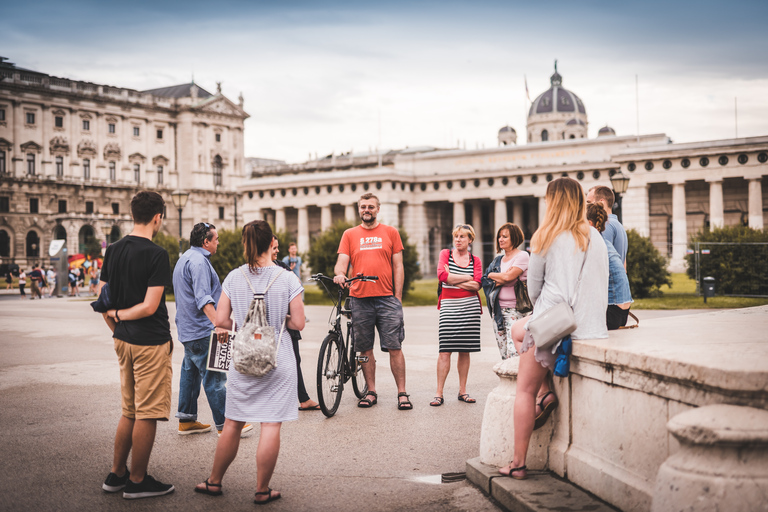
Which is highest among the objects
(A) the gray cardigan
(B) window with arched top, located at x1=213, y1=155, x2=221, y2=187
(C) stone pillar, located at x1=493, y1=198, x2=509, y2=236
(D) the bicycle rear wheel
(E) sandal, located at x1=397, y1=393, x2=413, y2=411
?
(B) window with arched top, located at x1=213, y1=155, x2=221, y2=187

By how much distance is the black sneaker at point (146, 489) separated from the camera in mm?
5160

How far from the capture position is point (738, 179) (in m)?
52.8

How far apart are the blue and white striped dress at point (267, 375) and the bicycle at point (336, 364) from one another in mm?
2206

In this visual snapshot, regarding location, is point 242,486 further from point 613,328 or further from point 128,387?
point 613,328

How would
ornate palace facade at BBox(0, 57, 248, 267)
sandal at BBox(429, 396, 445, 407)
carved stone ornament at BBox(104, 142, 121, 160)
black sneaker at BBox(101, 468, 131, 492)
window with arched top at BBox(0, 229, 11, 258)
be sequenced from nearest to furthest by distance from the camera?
black sneaker at BBox(101, 468, 131, 492)
sandal at BBox(429, 396, 445, 407)
window with arched top at BBox(0, 229, 11, 258)
ornate palace facade at BBox(0, 57, 248, 267)
carved stone ornament at BBox(104, 142, 121, 160)

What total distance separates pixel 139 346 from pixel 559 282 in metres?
3.00

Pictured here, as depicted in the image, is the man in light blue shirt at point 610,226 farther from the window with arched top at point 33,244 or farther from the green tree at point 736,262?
the window with arched top at point 33,244

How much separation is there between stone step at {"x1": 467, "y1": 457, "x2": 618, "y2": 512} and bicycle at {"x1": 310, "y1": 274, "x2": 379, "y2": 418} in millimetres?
2497

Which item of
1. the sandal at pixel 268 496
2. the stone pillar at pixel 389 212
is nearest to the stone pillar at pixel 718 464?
the sandal at pixel 268 496

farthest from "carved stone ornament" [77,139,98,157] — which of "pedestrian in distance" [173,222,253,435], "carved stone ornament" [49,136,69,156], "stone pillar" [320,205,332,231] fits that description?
"pedestrian in distance" [173,222,253,435]

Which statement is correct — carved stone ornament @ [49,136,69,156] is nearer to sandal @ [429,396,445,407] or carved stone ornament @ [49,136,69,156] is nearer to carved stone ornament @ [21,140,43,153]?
carved stone ornament @ [21,140,43,153]

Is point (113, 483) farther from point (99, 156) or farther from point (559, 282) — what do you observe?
point (99, 156)

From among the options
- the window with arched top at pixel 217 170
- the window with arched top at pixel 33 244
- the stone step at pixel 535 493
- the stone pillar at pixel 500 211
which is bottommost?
the stone step at pixel 535 493

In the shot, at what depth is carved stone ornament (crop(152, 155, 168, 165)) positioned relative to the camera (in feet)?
307
